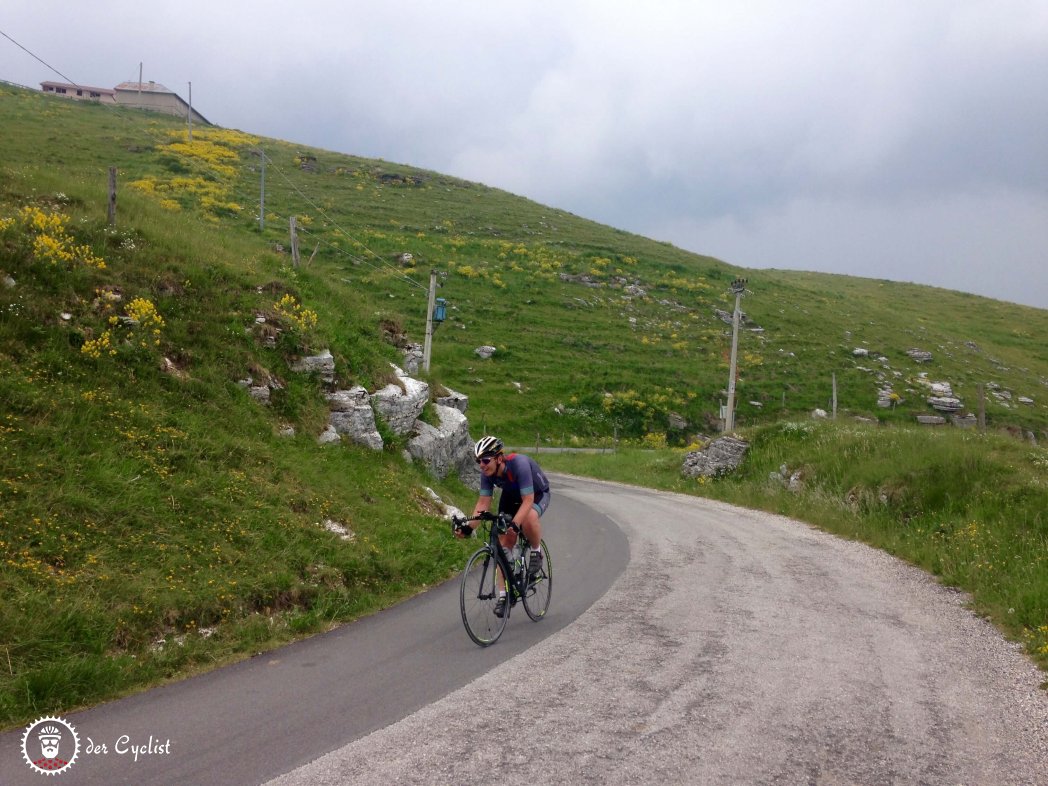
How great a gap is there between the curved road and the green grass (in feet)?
2.85

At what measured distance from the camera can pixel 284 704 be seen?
18.8 ft

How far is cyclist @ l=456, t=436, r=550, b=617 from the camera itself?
25.9 feet

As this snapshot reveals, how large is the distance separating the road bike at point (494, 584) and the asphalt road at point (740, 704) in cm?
57

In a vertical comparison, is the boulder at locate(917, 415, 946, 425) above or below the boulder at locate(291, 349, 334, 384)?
below

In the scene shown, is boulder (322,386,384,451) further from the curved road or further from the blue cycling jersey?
the blue cycling jersey

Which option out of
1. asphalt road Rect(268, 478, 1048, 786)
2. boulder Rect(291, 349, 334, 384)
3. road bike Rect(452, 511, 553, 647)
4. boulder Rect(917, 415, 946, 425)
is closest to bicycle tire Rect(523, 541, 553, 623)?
road bike Rect(452, 511, 553, 647)

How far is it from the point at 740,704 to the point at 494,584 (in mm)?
2900

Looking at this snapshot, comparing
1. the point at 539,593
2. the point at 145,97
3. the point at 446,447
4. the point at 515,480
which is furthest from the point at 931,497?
the point at 145,97

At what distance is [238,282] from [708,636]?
1200cm

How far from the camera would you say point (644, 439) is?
43.2 meters

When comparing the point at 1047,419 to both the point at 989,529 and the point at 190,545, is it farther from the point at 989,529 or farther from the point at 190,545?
the point at 190,545

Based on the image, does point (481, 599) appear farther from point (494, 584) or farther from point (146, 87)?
point (146, 87)

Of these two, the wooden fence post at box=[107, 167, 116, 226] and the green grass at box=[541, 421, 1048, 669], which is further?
the wooden fence post at box=[107, 167, 116, 226]

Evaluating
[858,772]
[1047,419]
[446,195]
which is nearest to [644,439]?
[1047,419]
